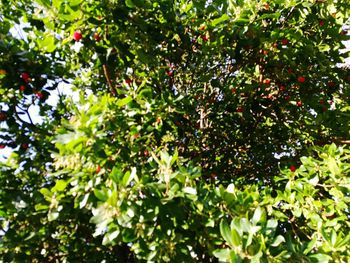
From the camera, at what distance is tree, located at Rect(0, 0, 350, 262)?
2184 millimetres

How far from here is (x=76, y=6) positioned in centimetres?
271

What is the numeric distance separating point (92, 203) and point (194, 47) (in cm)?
241

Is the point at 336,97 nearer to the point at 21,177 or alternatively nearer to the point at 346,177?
the point at 346,177

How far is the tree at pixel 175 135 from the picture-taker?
2184 mm

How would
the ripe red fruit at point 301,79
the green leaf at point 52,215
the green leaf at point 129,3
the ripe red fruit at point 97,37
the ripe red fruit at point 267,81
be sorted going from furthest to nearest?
the ripe red fruit at point 267,81 → the ripe red fruit at point 301,79 → the ripe red fruit at point 97,37 → the green leaf at point 129,3 → the green leaf at point 52,215

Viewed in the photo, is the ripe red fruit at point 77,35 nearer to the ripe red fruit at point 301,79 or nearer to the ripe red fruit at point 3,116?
the ripe red fruit at point 3,116

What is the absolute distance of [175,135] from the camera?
4.16 m

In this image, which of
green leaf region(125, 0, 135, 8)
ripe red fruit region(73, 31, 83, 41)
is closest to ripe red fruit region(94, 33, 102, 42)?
ripe red fruit region(73, 31, 83, 41)

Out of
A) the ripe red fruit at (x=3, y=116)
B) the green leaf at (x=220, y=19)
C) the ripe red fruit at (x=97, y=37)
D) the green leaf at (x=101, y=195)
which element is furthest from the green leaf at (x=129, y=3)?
the green leaf at (x=101, y=195)

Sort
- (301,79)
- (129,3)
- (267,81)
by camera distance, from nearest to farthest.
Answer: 1. (129,3)
2. (301,79)
3. (267,81)

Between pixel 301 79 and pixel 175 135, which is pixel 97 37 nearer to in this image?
pixel 175 135

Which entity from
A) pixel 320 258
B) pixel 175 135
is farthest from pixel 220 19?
pixel 320 258

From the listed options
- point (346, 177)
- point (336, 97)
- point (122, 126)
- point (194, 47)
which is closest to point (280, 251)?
point (346, 177)

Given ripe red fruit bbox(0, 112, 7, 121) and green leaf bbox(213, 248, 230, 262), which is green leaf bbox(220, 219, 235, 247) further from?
ripe red fruit bbox(0, 112, 7, 121)
